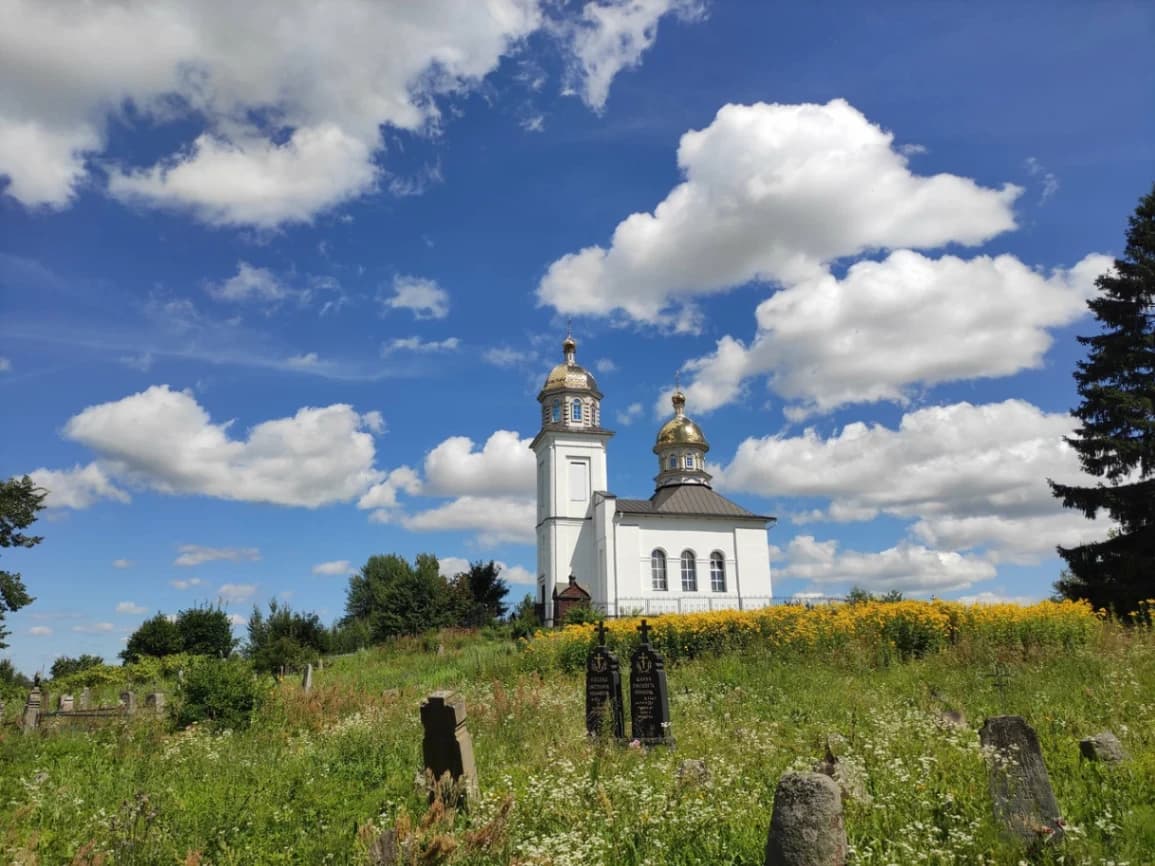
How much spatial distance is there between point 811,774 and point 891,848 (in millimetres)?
776

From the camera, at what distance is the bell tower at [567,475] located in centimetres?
3862

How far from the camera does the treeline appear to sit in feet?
100

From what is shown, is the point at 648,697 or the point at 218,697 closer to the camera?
the point at 648,697

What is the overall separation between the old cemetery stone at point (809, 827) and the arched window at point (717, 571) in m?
35.0

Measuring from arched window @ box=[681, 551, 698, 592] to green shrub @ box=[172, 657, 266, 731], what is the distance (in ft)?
90.1

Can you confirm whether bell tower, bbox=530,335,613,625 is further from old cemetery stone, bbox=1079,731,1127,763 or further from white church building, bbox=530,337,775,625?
old cemetery stone, bbox=1079,731,1127,763

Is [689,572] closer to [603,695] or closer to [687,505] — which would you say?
[687,505]

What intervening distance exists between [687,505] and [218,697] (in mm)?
29501

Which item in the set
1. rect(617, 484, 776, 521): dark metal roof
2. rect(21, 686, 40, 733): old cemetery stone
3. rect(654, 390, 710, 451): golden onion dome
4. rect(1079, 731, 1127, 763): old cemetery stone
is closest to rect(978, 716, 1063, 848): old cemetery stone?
rect(1079, 731, 1127, 763): old cemetery stone

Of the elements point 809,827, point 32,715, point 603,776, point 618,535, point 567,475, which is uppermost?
point 567,475

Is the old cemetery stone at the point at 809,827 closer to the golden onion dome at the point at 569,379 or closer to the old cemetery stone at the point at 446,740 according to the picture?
the old cemetery stone at the point at 446,740

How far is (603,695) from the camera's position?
35.0 feet

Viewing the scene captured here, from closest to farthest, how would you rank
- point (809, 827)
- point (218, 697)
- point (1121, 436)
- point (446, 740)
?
point (809, 827) → point (446, 740) → point (218, 697) → point (1121, 436)

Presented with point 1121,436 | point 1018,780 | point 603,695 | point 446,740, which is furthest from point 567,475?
point 1018,780
